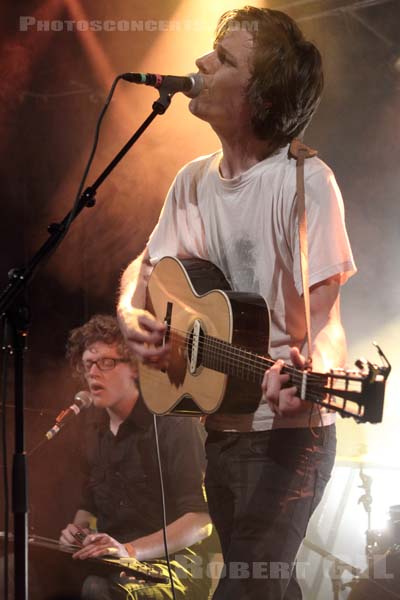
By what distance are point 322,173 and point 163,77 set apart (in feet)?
1.79

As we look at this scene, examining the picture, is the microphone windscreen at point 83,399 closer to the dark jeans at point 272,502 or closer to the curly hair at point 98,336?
the curly hair at point 98,336

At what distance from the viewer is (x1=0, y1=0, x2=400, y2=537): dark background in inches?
144

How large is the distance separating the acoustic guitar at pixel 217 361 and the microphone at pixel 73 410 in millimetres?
1159

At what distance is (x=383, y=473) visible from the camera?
3797 millimetres

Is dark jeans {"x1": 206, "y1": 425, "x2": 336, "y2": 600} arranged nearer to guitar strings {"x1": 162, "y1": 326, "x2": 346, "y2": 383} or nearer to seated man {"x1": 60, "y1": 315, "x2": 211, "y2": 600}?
guitar strings {"x1": 162, "y1": 326, "x2": 346, "y2": 383}

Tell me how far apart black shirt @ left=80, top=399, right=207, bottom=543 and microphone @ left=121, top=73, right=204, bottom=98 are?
1.55m

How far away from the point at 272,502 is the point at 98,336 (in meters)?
1.84

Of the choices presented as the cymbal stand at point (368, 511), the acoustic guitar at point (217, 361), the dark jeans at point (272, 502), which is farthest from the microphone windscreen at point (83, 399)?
the dark jeans at point (272, 502)

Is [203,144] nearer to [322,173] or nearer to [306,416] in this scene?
[322,173]

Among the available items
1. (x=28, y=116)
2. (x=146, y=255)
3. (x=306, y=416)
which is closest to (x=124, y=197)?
(x=28, y=116)

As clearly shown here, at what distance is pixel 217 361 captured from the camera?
232 centimetres

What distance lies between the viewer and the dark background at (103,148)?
12.0 feet

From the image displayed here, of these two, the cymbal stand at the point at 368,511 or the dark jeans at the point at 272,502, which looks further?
the cymbal stand at the point at 368,511

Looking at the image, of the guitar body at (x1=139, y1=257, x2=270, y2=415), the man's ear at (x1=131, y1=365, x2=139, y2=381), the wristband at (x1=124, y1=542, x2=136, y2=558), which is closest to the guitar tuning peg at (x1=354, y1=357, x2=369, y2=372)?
the guitar body at (x1=139, y1=257, x2=270, y2=415)
